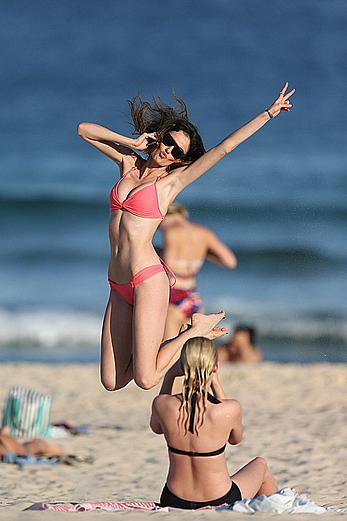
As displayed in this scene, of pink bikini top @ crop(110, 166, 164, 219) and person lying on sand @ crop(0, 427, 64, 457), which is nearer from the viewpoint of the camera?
pink bikini top @ crop(110, 166, 164, 219)

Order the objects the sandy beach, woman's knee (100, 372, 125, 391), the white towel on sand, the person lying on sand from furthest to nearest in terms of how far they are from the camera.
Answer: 1. the person lying on sand
2. the sandy beach
3. woman's knee (100, 372, 125, 391)
4. the white towel on sand

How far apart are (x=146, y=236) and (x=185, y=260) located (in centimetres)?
384

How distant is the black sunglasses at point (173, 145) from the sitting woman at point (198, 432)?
892mm

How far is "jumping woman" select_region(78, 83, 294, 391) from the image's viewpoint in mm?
5277

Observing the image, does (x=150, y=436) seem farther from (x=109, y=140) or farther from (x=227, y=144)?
(x=227, y=144)

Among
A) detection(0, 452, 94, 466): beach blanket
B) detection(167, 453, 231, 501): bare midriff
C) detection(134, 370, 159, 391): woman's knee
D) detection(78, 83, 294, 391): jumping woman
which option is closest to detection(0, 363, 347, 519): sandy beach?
detection(0, 452, 94, 466): beach blanket

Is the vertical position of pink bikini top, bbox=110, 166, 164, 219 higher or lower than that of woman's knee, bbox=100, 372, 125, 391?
higher

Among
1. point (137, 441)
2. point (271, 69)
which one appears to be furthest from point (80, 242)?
point (137, 441)

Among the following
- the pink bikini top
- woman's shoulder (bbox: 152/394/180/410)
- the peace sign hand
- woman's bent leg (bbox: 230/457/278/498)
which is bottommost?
woman's bent leg (bbox: 230/457/278/498)

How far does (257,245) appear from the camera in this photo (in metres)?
18.6

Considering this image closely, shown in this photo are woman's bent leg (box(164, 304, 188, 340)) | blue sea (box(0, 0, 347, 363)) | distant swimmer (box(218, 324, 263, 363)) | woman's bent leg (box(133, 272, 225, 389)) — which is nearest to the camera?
woman's bent leg (box(133, 272, 225, 389))

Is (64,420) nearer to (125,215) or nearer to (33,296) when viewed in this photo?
(125,215)

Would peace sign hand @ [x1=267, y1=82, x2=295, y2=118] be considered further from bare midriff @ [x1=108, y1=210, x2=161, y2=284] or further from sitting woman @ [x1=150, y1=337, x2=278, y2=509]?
sitting woman @ [x1=150, y1=337, x2=278, y2=509]

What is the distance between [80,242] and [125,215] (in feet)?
45.4
